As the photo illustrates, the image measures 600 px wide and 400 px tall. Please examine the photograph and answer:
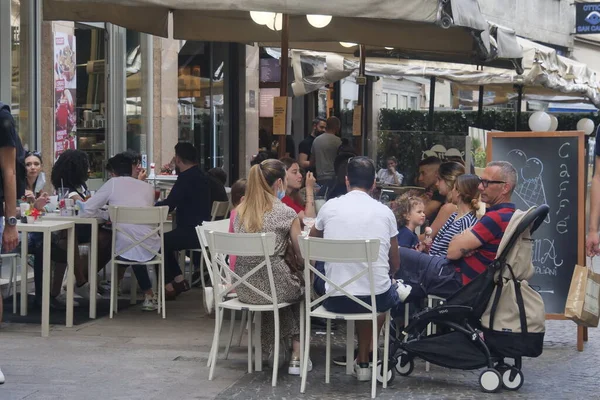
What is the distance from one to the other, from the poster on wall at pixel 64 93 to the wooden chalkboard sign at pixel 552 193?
5.90 metres

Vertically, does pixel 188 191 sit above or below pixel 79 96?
below

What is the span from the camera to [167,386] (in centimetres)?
653

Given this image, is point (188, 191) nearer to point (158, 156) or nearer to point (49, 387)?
point (49, 387)

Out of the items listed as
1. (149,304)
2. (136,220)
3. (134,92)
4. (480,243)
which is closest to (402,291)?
(480,243)

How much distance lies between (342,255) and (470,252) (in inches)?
43.0

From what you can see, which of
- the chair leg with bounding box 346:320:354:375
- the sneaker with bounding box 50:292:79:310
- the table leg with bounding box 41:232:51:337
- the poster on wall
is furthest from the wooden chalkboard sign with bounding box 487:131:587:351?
the poster on wall

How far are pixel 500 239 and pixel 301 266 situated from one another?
1.32 meters

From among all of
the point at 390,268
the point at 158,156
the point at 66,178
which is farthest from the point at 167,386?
the point at 158,156

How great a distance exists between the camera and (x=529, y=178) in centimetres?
851

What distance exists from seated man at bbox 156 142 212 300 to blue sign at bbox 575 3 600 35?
23.5m

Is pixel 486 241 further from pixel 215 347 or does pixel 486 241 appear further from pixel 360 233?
pixel 215 347

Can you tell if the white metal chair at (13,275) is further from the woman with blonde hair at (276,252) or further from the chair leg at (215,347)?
the woman with blonde hair at (276,252)

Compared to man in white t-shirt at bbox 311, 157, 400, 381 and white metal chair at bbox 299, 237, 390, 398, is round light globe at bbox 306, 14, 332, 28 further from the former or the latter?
white metal chair at bbox 299, 237, 390, 398

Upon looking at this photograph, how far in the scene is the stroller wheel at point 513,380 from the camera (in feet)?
21.6
